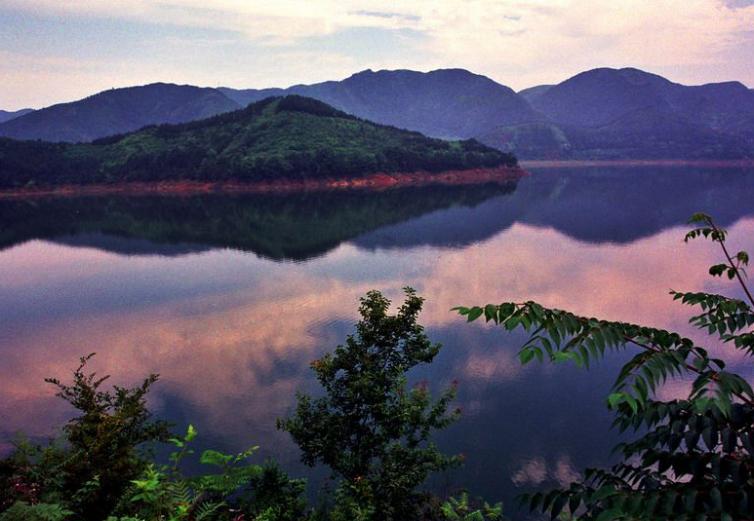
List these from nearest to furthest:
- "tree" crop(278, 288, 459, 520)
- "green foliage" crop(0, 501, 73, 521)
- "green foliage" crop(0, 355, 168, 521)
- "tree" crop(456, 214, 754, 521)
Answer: "tree" crop(456, 214, 754, 521) < "green foliage" crop(0, 501, 73, 521) < "green foliage" crop(0, 355, 168, 521) < "tree" crop(278, 288, 459, 520)

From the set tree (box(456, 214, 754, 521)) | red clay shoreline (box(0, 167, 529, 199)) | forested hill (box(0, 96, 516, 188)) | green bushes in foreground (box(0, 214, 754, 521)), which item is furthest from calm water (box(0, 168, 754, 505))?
forested hill (box(0, 96, 516, 188))

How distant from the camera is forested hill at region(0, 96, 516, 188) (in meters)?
148

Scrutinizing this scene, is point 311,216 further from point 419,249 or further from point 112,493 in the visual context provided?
point 112,493

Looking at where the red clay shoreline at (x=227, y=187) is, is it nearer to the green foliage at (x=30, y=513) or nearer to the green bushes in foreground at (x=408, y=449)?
the green bushes in foreground at (x=408, y=449)

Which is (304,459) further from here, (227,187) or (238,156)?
(238,156)

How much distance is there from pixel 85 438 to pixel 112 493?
1.44 m

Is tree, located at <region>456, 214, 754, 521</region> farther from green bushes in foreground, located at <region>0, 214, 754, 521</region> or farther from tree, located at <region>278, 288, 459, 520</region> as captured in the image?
tree, located at <region>278, 288, 459, 520</region>

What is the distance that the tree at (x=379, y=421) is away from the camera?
13188 millimetres

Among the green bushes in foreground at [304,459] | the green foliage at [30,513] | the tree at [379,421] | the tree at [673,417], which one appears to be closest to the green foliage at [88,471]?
the green bushes in foreground at [304,459]

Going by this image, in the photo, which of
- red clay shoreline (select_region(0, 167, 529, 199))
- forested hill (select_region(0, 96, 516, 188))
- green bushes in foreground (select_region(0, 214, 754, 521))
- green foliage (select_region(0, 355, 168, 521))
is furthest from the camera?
forested hill (select_region(0, 96, 516, 188))

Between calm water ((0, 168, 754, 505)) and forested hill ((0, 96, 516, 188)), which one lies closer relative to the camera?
calm water ((0, 168, 754, 505))

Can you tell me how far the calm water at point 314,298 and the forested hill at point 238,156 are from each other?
51.1 metres

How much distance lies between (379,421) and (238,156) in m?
162

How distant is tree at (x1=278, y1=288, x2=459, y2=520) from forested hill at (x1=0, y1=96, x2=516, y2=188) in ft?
452
